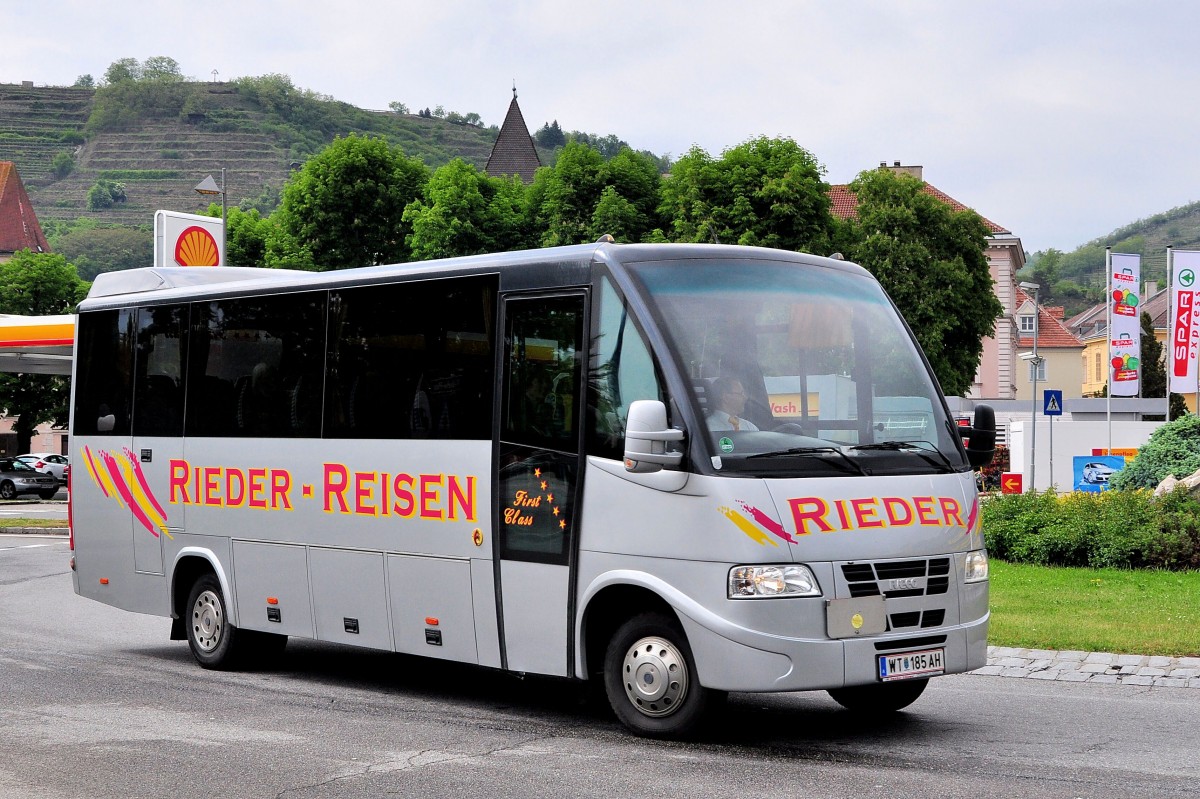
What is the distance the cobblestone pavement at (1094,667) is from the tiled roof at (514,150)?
83.1 m

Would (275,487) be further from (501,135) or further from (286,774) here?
(501,135)

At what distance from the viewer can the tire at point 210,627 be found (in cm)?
1177

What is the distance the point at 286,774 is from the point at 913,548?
358cm

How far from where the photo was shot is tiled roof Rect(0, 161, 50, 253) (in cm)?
11481

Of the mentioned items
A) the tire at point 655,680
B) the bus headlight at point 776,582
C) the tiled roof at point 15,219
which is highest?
the tiled roof at point 15,219

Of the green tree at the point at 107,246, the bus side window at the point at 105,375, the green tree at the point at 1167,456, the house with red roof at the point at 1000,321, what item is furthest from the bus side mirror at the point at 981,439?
the green tree at the point at 107,246

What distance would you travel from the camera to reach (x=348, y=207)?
183 ft

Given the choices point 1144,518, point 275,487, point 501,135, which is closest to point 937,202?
point 501,135

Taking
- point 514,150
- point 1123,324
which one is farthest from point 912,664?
point 514,150

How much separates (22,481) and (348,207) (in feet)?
51.5

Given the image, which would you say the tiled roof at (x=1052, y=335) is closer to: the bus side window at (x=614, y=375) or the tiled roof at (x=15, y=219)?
the tiled roof at (x=15, y=219)

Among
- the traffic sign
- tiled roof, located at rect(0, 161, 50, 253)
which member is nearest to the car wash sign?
the traffic sign

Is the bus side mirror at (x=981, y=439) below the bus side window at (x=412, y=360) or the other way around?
below

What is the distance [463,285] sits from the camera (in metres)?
9.70
